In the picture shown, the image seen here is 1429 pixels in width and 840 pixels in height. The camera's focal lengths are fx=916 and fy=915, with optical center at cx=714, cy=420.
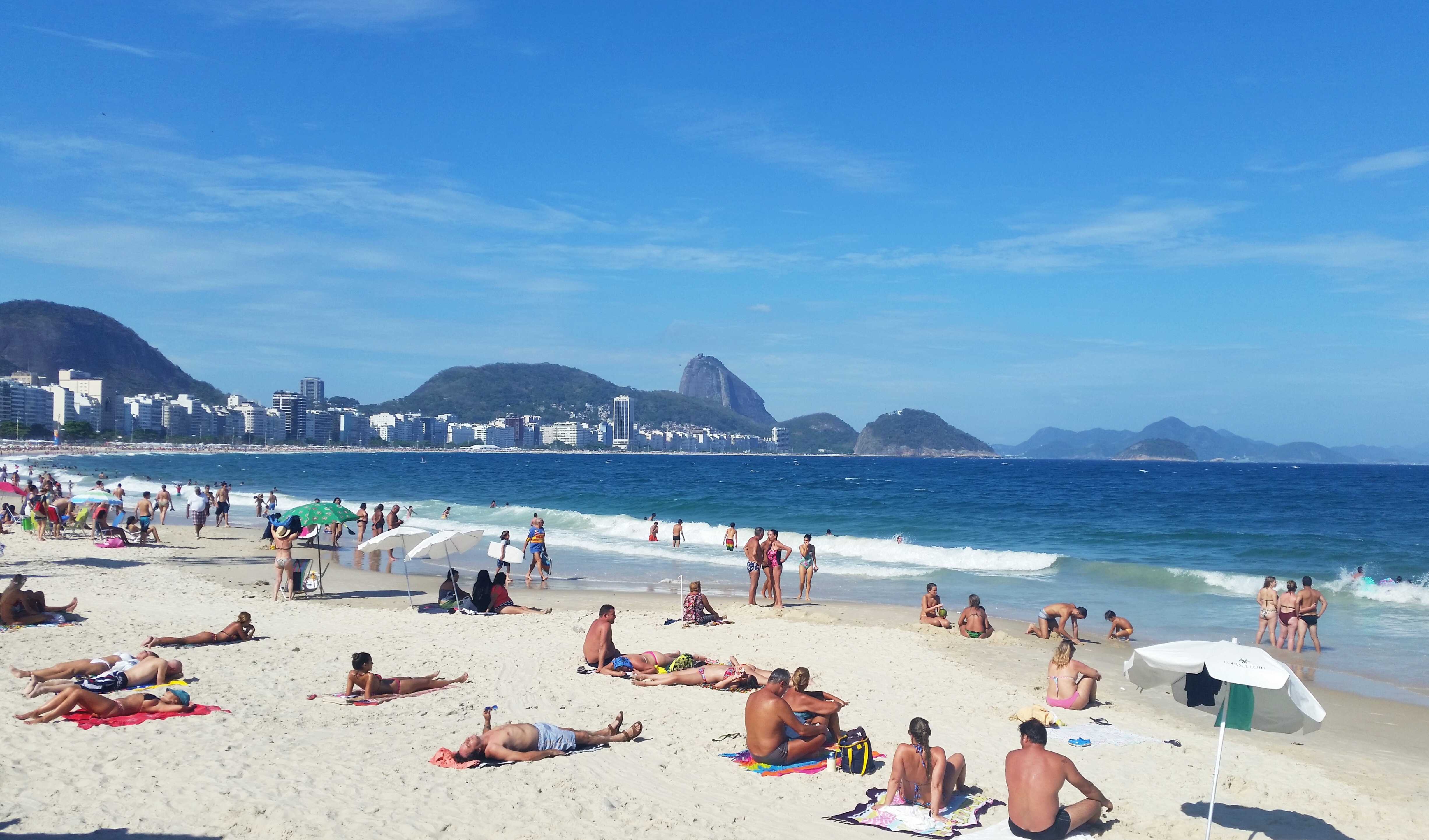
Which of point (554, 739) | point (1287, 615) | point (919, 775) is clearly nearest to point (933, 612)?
point (1287, 615)

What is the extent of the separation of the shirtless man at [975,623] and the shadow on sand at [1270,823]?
721 cm

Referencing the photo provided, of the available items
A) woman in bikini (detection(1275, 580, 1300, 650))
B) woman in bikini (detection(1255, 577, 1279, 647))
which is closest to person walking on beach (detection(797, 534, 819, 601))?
woman in bikini (detection(1255, 577, 1279, 647))

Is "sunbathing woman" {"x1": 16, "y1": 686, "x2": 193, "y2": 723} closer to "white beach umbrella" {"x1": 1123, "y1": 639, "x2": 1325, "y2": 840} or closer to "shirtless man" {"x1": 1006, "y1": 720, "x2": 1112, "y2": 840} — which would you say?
"shirtless man" {"x1": 1006, "y1": 720, "x2": 1112, "y2": 840}

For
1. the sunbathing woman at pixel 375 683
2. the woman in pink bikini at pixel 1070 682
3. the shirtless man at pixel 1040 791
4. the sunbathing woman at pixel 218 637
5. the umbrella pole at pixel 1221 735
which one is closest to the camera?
the umbrella pole at pixel 1221 735

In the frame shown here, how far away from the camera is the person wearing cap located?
15.7m

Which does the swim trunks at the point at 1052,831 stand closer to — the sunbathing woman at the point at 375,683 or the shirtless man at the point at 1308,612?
the sunbathing woman at the point at 375,683

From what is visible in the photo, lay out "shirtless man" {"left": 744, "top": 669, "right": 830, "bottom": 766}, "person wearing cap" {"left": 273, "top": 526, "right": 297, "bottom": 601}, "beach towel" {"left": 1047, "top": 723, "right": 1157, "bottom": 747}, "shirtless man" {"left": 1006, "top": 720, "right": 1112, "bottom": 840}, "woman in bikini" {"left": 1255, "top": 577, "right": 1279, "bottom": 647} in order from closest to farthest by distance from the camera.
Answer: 1. "shirtless man" {"left": 1006, "top": 720, "right": 1112, "bottom": 840}
2. "shirtless man" {"left": 744, "top": 669, "right": 830, "bottom": 766}
3. "beach towel" {"left": 1047, "top": 723, "right": 1157, "bottom": 747}
4. "woman in bikini" {"left": 1255, "top": 577, "right": 1279, "bottom": 647}
5. "person wearing cap" {"left": 273, "top": 526, "right": 297, "bottom": 601}

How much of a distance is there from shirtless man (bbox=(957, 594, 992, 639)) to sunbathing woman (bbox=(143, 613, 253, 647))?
34.1 feet

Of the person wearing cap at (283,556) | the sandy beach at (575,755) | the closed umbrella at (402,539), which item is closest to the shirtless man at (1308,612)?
the sandy beach at (575,755)

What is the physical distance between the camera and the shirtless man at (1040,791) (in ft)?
20.6

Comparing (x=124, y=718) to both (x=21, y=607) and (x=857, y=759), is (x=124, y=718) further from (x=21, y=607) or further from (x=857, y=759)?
(x=857, y=759)

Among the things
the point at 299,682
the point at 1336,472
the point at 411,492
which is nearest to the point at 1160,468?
the point at 1336,472

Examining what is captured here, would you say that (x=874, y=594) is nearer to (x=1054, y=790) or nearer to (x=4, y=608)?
(x=1054, y=790)

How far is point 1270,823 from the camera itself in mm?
6898
